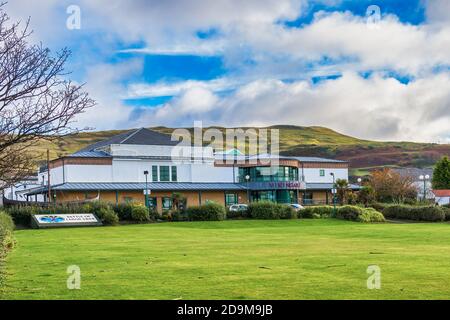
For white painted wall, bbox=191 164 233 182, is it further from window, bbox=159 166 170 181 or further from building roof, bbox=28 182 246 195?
window, bbox=159 166 170 181

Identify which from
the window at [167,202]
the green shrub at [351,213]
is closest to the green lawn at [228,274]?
the green shrub at [351,213]

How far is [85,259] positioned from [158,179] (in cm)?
5785

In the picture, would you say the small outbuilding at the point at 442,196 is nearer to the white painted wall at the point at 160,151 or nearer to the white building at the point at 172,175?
the white building at the point at 172,175

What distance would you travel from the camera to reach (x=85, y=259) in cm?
1619

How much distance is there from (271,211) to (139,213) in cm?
1060

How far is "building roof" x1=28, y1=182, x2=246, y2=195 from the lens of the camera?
6644cm

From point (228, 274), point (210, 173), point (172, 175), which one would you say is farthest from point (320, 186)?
point (228, 274)

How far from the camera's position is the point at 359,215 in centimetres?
4872

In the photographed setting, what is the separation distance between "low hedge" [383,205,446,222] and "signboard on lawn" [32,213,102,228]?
25764 mm

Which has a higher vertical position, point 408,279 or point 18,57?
point 18,57

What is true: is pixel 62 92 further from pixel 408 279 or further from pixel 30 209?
pixel 30 209

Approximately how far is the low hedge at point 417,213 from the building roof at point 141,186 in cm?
2601

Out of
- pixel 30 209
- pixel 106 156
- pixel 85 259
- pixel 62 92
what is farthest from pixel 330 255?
pixel 106 156

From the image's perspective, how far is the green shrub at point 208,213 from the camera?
4809cm
